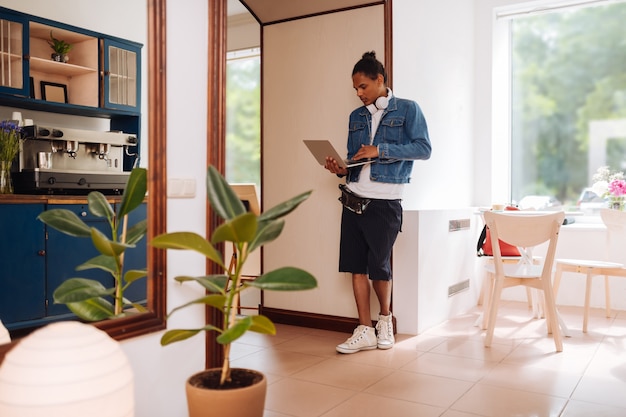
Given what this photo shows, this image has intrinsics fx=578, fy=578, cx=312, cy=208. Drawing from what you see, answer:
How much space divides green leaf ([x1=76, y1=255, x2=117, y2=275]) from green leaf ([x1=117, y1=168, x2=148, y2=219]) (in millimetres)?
148

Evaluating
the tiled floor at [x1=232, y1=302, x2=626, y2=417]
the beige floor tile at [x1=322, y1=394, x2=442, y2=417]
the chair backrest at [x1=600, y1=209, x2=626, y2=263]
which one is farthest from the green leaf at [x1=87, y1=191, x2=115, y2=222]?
the chair backrest at [x1=600, y1=209, x2=626, y2=263]

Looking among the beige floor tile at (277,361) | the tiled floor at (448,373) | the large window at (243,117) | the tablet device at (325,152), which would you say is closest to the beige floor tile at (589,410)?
the tiled floor at (448,373)

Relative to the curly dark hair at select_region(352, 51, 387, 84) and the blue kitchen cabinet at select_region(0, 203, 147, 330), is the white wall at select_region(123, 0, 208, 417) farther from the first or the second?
the curly dark hair at select_region(352, 51, 387, 84)

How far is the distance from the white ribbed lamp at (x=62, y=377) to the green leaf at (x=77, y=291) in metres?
0.44

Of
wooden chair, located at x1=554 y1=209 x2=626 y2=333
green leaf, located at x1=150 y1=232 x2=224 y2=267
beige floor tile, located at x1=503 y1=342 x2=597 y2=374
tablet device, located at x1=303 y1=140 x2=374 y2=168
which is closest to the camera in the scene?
green leaf, located at x1=150 y1=232 x2=224 y2=267

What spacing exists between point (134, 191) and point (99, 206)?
126mm

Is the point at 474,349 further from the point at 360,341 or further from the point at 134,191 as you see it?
the point at 134,191

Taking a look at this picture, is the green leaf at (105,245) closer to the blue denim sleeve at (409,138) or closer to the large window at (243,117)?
the blue denim sleeve at (409,138)

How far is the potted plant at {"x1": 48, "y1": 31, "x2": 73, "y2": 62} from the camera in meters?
1.90

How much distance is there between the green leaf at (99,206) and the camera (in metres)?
1.95

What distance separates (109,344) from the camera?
1424 mm

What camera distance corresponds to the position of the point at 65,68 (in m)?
2.01

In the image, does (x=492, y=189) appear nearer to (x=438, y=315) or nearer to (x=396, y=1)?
(x=438, y=315)

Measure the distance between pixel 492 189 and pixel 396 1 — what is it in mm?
2116
